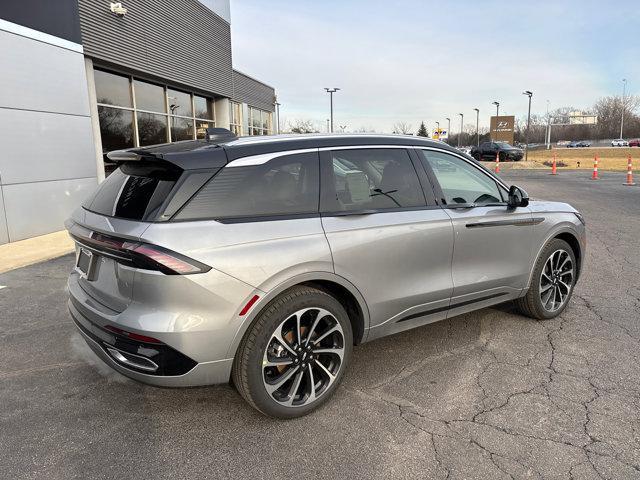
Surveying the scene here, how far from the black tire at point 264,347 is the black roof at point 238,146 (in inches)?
34.3

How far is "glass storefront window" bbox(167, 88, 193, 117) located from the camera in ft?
50.2

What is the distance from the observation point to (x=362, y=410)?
2988 millimetres

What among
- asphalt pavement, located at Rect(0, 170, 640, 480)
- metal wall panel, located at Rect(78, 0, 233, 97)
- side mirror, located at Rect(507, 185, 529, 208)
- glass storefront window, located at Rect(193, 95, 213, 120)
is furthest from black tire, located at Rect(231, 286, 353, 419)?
glass storefront window, located at Rect(193, 95, 213, 120)

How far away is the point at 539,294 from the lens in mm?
4277

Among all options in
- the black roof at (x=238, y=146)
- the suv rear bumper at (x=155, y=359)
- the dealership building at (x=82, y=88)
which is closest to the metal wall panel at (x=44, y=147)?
the dealership building at (x=82, y=88)

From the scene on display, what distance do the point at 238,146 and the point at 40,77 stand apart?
8.11 m

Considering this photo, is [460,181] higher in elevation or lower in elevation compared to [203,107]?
lower

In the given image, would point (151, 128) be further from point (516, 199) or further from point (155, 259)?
point (155, 259)

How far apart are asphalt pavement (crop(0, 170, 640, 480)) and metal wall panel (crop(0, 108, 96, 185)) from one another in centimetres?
526

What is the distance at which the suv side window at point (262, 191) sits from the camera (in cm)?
260

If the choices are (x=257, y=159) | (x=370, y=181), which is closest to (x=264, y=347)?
(x=257, y=159)

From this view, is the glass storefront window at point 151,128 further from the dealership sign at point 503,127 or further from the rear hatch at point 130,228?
the dealership sign at point 503,127

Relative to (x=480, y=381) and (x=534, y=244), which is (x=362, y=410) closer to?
(x=480, y=381)

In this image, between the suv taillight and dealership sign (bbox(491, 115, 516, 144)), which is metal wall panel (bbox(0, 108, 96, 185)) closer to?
the suv taillight
